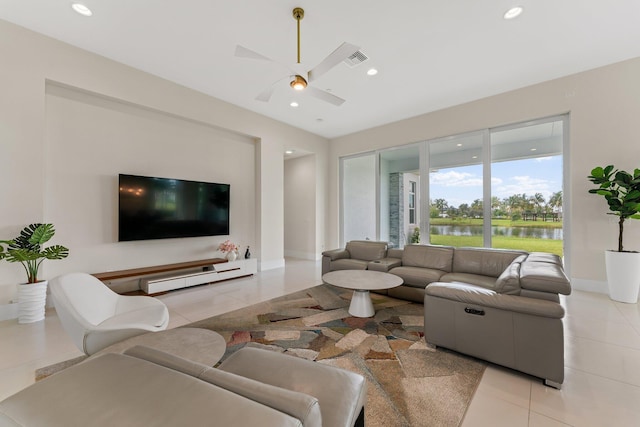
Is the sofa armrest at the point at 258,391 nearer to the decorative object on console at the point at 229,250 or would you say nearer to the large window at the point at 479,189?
the decorative object on console at the point at 229,250

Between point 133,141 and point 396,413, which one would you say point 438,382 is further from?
point 133,141

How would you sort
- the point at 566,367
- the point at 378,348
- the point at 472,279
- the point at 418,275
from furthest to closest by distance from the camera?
1. the point at 418,275
2. the point at 472,279
3. the point at 378,348
4. the point at 566,367

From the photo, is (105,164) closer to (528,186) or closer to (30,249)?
(30,249)

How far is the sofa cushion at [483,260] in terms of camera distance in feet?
12.0

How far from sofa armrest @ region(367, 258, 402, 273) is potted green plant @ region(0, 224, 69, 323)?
419 cm

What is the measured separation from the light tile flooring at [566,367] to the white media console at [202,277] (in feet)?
1.21

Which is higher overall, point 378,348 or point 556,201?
point 556,201

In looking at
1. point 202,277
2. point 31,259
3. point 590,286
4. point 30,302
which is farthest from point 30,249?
point 590,286

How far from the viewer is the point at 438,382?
1985 millimetres

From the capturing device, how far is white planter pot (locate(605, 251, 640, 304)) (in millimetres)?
3553

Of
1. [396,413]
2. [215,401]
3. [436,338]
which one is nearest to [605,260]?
[436,338]

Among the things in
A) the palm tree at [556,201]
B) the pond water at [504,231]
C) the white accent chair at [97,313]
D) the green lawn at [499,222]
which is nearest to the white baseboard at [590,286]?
the pond water at [504,231]

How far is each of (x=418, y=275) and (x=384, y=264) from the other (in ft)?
2.09

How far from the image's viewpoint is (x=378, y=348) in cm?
249
